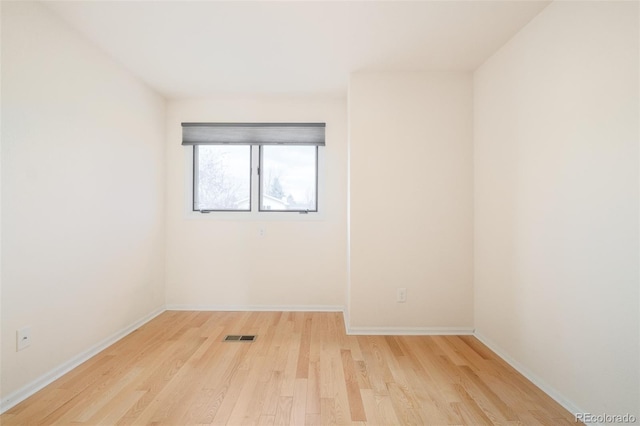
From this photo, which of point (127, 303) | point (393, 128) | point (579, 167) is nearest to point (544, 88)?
point (579, 167)

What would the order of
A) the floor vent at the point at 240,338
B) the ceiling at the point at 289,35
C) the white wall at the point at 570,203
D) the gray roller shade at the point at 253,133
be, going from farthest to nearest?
the gray roller shade at the point at 253,133 → the floor vent at the point at 240,338 → the ceiling at the point at 289,35 → the white wall at the point at 570,203

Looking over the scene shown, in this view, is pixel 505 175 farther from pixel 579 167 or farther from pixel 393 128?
pixel 393 128

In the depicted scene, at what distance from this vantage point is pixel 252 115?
3.55 m

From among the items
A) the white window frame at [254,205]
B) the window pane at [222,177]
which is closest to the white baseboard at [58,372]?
the white window frame at [254,205]

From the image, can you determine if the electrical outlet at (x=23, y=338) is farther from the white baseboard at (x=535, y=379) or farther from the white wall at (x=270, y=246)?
the white baseboard at (x=535, y=379)

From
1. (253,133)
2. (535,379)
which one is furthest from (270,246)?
(535,379)

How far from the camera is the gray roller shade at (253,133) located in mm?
3496

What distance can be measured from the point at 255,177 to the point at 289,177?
0.40m

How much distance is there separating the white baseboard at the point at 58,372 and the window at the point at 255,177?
1.49m

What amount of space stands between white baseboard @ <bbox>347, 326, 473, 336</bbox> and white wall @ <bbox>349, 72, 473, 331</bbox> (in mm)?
27

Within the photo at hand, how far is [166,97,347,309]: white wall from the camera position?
3529 millimetres

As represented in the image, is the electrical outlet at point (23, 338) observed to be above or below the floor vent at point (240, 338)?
above

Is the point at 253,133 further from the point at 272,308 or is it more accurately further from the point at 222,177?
the point at 272,308

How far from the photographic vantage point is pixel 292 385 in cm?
199
